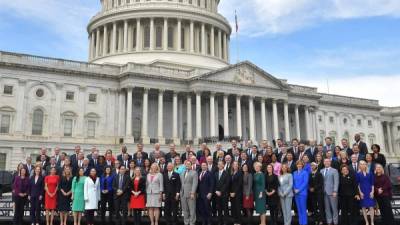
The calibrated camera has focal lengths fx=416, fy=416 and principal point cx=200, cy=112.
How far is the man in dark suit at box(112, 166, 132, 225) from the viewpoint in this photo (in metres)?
16.4

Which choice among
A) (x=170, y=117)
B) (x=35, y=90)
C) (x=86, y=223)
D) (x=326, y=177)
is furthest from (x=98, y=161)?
(x=170, y=117)

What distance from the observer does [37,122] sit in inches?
1917

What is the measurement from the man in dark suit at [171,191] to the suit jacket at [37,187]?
506 cm

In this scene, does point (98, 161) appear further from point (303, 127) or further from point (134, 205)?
point (303, 127)

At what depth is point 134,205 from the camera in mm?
16297

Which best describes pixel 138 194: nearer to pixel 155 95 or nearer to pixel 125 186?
pixel 125 186

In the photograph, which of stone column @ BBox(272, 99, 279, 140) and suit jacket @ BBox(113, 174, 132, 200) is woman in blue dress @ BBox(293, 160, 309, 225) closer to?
suit jacket @ BBox(113, 174, 132, 200)

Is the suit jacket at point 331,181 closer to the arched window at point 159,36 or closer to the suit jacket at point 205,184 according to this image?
the suit jacket at point 205,184


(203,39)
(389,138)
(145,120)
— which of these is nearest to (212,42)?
(203,39)

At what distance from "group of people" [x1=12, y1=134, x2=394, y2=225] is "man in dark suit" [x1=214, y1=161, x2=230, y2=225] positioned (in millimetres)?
38

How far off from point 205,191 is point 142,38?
177 ft

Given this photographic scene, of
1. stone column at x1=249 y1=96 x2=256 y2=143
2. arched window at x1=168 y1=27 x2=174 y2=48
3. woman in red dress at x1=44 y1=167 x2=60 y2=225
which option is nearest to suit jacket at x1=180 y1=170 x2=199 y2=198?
woman in red dress at x1=44 y1=167 x2=60 y2=225

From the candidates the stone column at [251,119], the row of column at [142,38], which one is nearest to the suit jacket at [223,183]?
the stone column at [251,119]

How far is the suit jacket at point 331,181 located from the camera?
49.6 ft
